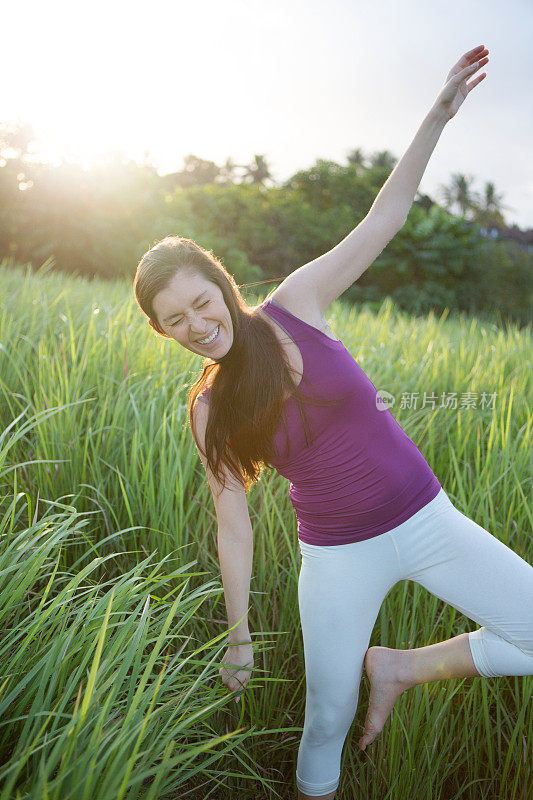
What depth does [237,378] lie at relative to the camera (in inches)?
50.8

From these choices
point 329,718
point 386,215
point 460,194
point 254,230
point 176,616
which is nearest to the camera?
point 329,718

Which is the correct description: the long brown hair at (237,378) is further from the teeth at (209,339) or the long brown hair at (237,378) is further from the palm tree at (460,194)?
the palm tree at (460,194)

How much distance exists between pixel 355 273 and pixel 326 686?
96 cm

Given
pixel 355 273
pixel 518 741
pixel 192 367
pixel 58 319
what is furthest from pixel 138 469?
pixel 58 319

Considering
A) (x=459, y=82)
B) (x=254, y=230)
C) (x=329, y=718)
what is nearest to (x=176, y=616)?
(x=329, y=718)

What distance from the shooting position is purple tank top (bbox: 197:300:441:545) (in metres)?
1.26

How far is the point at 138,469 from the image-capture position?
1.89 metres

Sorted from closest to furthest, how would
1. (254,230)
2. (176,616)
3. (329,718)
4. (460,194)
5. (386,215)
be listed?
1. (329,718)
2. (386,215)
3. (176,616)
4. (254,230)
5. (460,194)

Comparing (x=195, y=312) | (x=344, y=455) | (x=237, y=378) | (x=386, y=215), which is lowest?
(x=344, y=455)

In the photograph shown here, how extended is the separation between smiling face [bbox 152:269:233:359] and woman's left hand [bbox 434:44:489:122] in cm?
77

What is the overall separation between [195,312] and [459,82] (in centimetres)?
89

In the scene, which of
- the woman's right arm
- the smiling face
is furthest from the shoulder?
the woman's right arm

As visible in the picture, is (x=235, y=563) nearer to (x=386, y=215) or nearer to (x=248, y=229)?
(x=386, y=215)

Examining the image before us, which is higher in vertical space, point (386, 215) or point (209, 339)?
point (386, 215)
